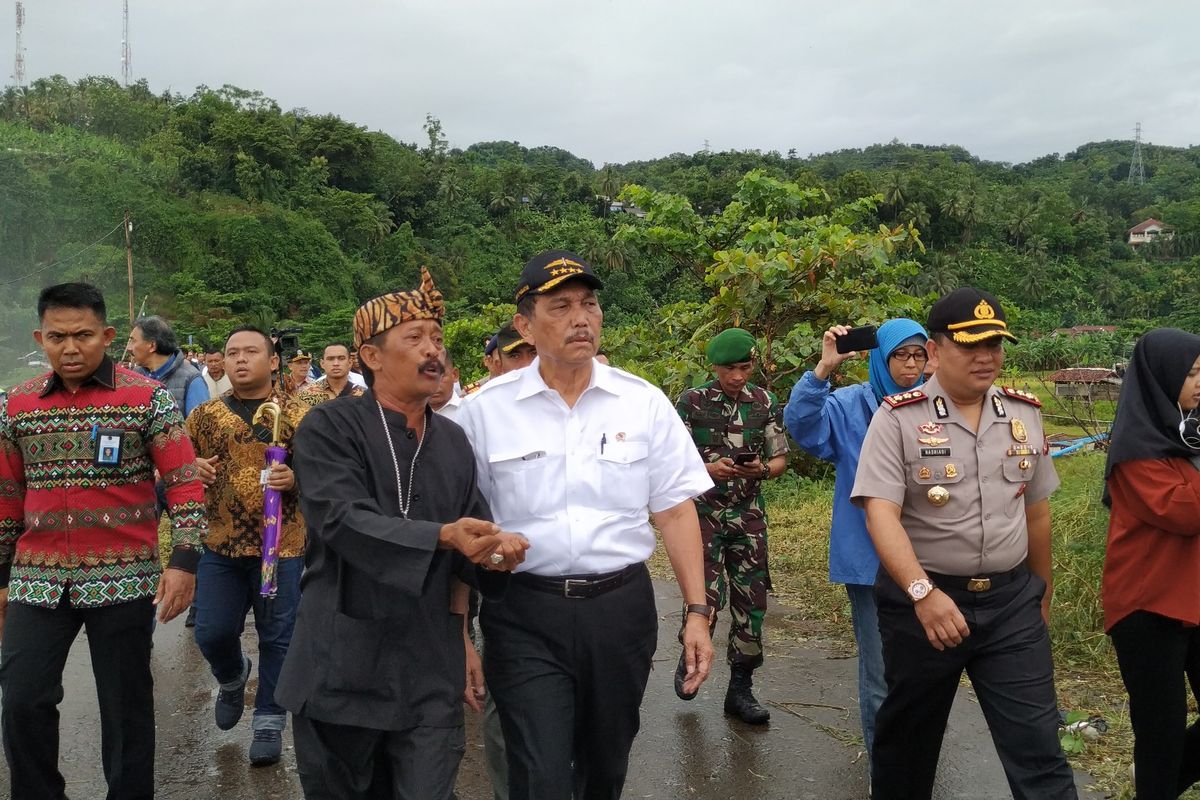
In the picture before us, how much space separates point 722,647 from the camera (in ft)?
21.0

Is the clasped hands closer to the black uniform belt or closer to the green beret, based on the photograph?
the black uniform belt

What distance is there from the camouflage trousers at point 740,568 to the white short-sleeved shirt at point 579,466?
208cm

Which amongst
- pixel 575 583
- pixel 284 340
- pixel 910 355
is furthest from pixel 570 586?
pixel 284 340

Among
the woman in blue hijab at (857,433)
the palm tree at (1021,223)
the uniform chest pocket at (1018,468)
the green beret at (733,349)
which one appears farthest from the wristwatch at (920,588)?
the palm tree at (1021,223)

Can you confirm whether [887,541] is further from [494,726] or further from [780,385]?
[780,385]

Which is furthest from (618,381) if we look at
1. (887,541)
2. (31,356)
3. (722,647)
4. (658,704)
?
(31,356)

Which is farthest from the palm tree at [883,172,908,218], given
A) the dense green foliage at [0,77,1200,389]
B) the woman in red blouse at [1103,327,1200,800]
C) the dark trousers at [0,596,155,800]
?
the dark trousers at [0,596,155,800]

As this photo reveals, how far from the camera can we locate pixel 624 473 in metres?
2.97

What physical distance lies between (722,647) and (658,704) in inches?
48.8

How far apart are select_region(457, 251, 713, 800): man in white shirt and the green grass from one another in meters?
2.36

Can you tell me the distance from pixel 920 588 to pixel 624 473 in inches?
40.2

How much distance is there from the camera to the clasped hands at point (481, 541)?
2.40 m

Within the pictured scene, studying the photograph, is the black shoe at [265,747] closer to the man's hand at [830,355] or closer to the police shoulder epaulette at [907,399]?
the man's hand at [830,355]

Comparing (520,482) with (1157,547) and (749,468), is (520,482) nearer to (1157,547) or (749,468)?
(1157,547)
